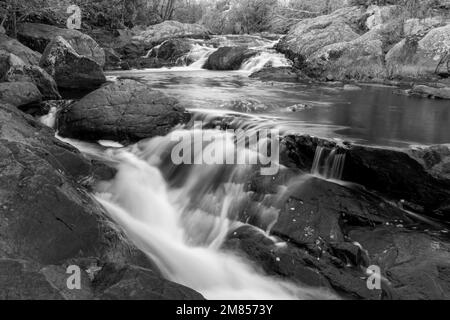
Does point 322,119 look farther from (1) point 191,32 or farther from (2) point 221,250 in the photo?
(1) point 191,32

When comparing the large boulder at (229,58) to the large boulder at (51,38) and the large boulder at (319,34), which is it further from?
the large boulder at (51,38)

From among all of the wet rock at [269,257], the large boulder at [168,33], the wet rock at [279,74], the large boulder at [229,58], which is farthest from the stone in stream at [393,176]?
the large boulder at [168,33]

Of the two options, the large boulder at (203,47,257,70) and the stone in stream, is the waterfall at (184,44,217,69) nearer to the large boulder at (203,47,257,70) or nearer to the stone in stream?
the large boulder at (203,47,257,70)

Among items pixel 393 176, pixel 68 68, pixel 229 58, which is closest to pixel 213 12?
pixel 229 58

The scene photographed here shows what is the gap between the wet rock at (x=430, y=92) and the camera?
37.3 feet

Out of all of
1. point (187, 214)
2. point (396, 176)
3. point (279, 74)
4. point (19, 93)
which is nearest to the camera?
point (396, 176)

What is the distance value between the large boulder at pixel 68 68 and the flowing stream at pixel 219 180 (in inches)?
98.2

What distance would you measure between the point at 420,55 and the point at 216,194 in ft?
36.4

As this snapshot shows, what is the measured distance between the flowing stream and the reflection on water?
2 centimetres

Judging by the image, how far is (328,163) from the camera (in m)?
5.78

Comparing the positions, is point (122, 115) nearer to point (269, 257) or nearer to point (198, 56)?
point (269, 257)

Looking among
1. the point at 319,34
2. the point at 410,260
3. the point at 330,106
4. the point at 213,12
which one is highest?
the point at 213,12

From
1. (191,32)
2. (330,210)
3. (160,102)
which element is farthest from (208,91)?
(191,32)

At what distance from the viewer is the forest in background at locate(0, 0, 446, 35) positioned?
672 inches
